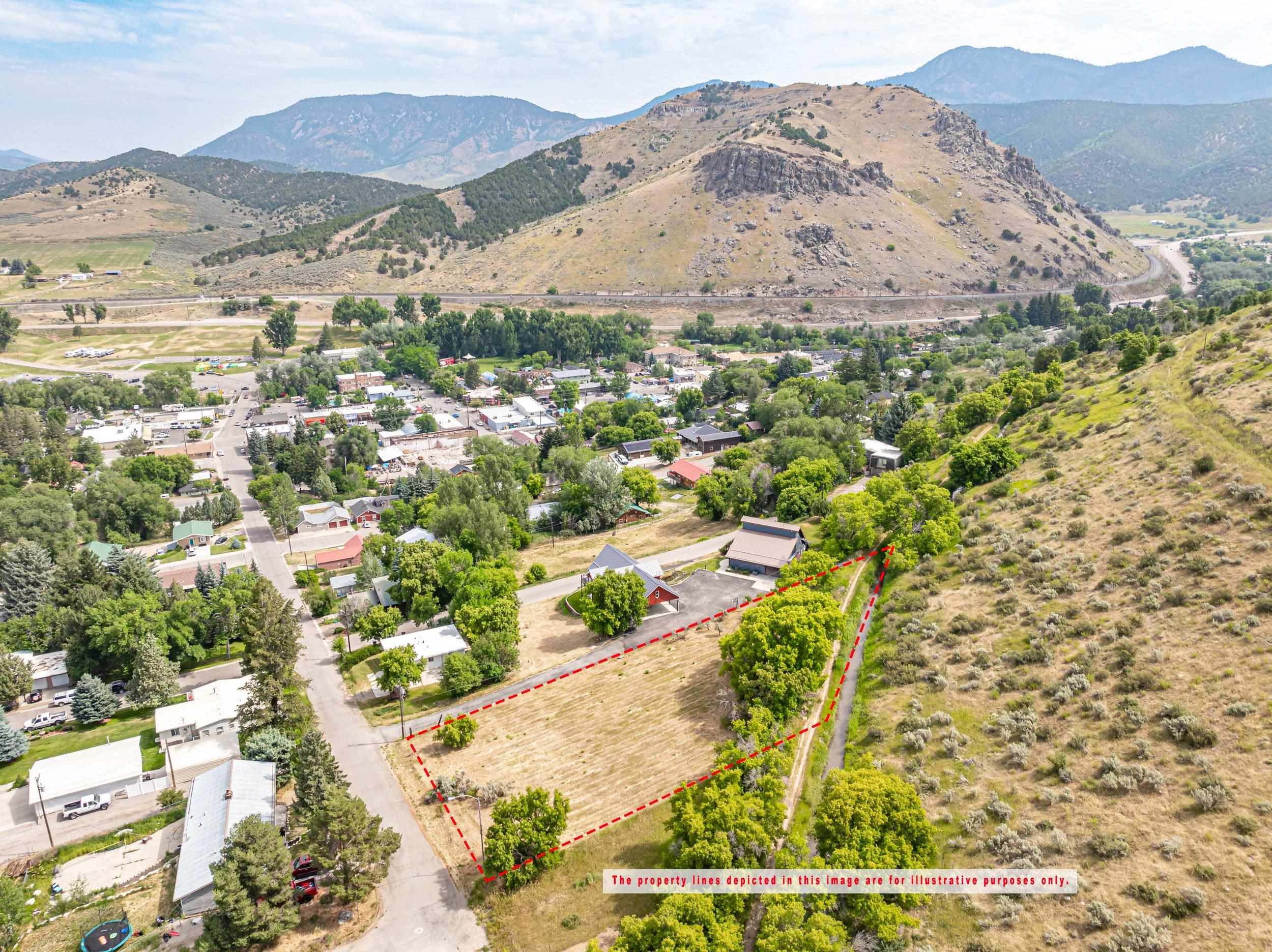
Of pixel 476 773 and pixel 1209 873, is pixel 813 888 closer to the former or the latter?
pixel 1209 873

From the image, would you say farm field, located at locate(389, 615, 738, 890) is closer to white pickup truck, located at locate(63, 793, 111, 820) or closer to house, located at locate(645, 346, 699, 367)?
white pickup truck, located at locate(63, 793, 111, 820)

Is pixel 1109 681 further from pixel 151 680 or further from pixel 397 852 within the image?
pixel 151 680

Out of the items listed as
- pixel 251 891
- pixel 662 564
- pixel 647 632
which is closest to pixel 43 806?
pixel 251 891

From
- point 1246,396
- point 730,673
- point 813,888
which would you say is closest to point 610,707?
point 730,673

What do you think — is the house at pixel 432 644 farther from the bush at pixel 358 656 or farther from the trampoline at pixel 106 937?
the trampoline at pixel 106 937

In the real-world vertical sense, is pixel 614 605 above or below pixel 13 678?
above

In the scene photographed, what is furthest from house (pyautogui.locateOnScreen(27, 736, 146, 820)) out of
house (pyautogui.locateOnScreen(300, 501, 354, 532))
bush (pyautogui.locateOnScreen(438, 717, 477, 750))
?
house (pyautogui.locateOnScreen(300, 501, 354, 532))
